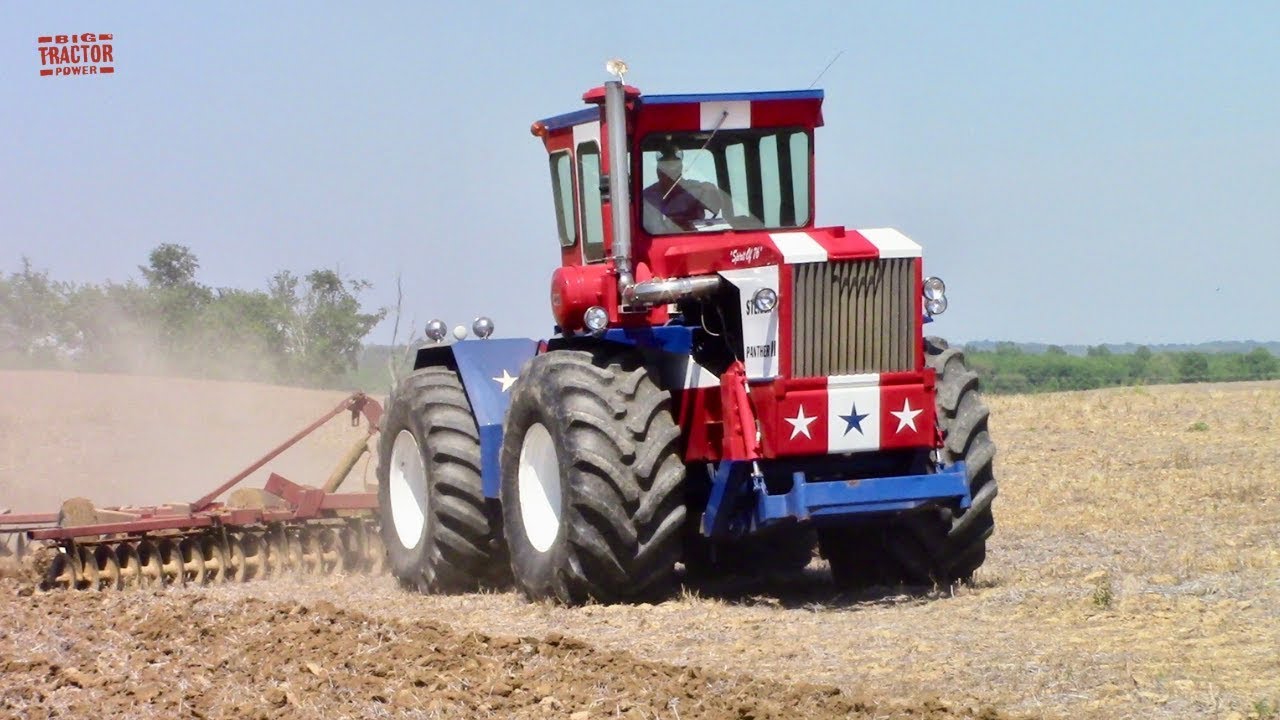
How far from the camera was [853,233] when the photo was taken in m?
9.52

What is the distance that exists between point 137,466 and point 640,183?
14943 mm

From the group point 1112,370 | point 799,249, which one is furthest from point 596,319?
point 1112,370

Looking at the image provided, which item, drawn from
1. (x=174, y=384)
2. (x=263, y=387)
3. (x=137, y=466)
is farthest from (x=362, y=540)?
(x=263, y=387)

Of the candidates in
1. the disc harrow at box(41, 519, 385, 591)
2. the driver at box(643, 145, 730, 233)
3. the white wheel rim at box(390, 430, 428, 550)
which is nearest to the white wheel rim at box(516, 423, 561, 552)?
the driver at box(643, 145, 730, 233)

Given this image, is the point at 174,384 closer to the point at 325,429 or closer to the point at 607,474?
the point at 325,429

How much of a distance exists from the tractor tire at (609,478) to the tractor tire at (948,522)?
1.38 m

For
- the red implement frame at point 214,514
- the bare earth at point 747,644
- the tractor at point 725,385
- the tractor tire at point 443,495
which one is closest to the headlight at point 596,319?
the tractor at point 725,385

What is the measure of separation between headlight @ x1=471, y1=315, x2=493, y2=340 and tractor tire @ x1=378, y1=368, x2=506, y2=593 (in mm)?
680

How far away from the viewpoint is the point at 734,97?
10.3 m

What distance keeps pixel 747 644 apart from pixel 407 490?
4.90 meters

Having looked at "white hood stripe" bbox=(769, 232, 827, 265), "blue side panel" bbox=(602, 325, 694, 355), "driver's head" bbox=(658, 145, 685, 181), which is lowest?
"blue side panel" bbox=(602, 325, 694, 355)

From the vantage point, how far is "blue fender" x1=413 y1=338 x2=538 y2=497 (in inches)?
442

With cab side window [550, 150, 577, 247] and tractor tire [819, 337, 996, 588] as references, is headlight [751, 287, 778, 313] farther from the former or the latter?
cab side window [550, 150, 577, 247]

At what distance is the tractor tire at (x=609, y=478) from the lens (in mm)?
9164
